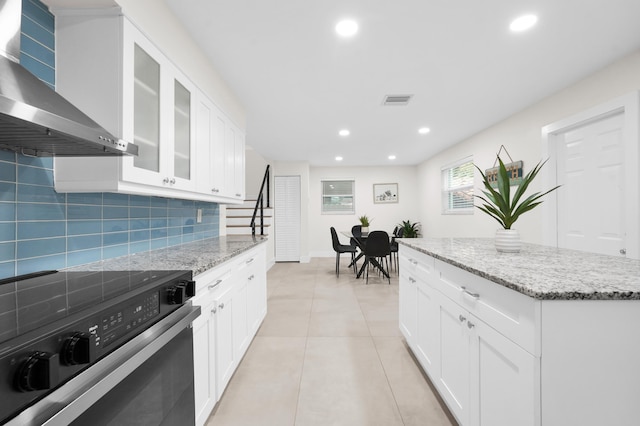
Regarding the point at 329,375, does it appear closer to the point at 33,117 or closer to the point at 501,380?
the point at 501,380

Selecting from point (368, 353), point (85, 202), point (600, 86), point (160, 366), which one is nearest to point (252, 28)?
point (85, 202)

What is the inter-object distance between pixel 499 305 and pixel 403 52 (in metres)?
2.10

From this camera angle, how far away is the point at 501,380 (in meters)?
1.07

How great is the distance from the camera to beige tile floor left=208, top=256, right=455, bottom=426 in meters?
1.70

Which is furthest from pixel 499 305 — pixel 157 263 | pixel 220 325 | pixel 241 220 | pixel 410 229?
pixel 410 229

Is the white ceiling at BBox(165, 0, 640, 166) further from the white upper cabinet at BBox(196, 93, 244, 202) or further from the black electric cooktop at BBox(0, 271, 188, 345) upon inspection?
the black electric cooktop at BBox(0, 271, 188, 345)

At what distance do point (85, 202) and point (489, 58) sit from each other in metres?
3.07

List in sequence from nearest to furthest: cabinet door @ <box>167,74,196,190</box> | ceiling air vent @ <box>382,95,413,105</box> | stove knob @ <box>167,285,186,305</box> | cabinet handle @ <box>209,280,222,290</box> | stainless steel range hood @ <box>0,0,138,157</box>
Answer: stainless steel range hood @ <box>0,0,138,157</box>
stove knob @ <box>167,285,186,305</box>
cabinet handle @ <box>209,280,222,290</box>
cabinet door @ <box>167,74,196,190</box>
ceiling air vent @ <box>382,95,413,105</box>

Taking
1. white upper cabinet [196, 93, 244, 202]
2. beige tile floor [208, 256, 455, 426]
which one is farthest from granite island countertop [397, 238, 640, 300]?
white upper cabinet [196, 93, 244, 202]

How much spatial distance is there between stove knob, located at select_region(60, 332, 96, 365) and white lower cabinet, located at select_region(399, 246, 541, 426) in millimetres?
1204

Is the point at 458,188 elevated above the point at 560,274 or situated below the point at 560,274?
above

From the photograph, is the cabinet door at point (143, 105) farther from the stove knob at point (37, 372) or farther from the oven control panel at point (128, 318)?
the stove knob at point (37, 372)

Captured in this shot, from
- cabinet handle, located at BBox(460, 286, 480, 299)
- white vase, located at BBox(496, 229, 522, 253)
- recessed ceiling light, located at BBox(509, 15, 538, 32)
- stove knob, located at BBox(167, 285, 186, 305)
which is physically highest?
recessed ceiling light, located at BBox(509, 15, 538, 32)

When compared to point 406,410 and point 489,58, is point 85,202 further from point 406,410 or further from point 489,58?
point 489,58
